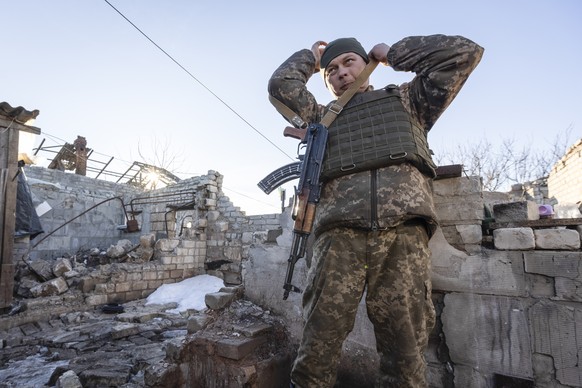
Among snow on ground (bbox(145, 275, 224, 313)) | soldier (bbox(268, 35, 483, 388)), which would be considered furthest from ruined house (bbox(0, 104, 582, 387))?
snow on ground (bbox(145, 275, 224, 313))

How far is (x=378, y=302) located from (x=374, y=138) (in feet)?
2.60

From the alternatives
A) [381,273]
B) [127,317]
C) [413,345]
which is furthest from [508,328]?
[127,317]

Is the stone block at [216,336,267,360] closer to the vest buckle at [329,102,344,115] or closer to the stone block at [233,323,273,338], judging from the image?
the stone block at [233,323,273,338]

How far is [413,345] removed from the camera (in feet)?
4.37

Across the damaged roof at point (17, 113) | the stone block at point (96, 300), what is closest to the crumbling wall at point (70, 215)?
the stone block at point (96, 300)

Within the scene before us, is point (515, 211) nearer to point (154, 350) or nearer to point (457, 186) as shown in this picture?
point (457, 186)

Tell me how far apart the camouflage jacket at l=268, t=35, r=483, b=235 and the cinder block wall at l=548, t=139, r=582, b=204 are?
7.53m

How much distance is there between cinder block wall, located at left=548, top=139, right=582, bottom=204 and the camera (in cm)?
698

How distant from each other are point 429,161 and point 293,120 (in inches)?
31.7

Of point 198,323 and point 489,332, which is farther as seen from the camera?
point 198,323

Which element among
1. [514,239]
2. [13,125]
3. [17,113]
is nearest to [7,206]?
[13,125]

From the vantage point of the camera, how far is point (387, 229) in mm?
1387

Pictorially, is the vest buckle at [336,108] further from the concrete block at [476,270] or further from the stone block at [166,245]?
the stone block at [166,245]

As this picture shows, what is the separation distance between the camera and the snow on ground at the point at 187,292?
6.75 m
